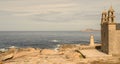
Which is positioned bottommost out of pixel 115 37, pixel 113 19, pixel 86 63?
pixel 86 63

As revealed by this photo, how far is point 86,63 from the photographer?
29766 millimetres

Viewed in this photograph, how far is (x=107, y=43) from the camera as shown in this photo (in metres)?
35.1

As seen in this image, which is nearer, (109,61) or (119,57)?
(109,61)

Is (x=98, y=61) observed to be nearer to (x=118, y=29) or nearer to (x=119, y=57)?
(x=119, y=57)

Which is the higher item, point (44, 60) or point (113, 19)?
point (113, 19)

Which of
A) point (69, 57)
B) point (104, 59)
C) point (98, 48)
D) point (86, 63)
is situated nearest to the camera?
point (86, 63)

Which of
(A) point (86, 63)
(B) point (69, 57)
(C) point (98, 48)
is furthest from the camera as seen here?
(C) point (98, 48)

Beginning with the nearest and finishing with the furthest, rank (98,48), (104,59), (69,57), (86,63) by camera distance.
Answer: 1. (86,63)
2. (104,59)
3. (69,57)
4. (98,48)

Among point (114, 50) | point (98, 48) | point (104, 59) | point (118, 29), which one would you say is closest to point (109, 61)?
point (104, 59)

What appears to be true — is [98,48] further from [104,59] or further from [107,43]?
[104,59]

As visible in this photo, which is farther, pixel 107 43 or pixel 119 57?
pixel 107 43

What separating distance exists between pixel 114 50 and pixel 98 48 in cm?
825

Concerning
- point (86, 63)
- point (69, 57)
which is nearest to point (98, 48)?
point (69, 57)

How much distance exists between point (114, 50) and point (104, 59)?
10.3ft
